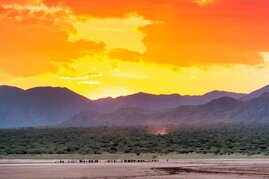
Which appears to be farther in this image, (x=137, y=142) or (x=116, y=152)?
(x=137, y=142)

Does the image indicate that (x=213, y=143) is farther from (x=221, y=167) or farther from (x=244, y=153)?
(x=221, y=167)

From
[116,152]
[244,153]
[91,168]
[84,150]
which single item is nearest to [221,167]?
[91,168]

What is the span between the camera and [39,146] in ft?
357

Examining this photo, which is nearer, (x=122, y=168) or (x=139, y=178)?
(x=139, y=178)

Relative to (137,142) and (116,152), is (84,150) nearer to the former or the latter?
(116,152)

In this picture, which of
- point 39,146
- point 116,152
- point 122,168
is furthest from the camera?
point 39,146

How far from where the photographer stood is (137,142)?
11462 cm

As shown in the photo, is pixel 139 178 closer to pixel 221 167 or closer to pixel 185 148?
pixel 221 167

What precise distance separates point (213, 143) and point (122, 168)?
49.5m

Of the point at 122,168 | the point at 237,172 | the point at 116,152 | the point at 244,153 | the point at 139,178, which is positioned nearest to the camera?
the point at 139,178

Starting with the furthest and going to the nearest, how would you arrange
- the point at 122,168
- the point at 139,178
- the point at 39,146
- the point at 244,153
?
the point at 39,146, the point at 244,153, the point at 122,168, the point at 139,178

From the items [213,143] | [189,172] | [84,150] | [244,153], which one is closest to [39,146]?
[84,150]

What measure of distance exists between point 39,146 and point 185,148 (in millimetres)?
25693

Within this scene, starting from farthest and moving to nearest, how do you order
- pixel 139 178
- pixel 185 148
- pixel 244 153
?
1. pixel 185 148
2. pixel 244 153
3. pixel 139 178
